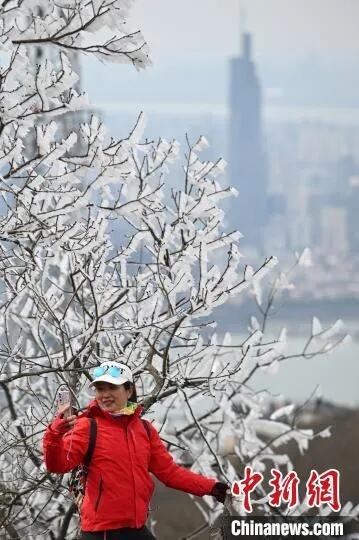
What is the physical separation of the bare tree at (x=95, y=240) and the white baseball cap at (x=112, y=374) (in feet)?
3.39

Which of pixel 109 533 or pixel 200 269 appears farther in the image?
pixel 200 269

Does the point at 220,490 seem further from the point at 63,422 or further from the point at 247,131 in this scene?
the point at 247,131

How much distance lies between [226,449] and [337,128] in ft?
499

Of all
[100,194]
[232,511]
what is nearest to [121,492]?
[232,511]

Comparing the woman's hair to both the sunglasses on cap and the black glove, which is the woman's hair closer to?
the sunglasses on cap

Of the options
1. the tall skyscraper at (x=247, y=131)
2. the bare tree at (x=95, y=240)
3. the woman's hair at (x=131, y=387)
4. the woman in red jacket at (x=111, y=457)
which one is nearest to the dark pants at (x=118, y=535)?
the woman in red jacket at (x=111, y=457)

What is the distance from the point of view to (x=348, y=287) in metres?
104

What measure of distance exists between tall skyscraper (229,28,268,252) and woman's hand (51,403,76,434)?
341 feet

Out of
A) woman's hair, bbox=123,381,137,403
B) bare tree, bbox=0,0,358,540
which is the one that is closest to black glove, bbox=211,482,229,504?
woman's hair, bbox=123,381,137,403

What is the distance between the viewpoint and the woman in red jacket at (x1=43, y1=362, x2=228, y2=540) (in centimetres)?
468

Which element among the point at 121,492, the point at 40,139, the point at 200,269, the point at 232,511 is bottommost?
the point at 232,511

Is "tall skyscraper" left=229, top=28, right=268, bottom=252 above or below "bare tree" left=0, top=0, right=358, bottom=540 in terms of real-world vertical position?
below

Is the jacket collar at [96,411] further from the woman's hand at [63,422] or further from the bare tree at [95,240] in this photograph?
the bare tree at [95,240]

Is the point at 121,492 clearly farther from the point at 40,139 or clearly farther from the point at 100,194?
the point at 100,194
